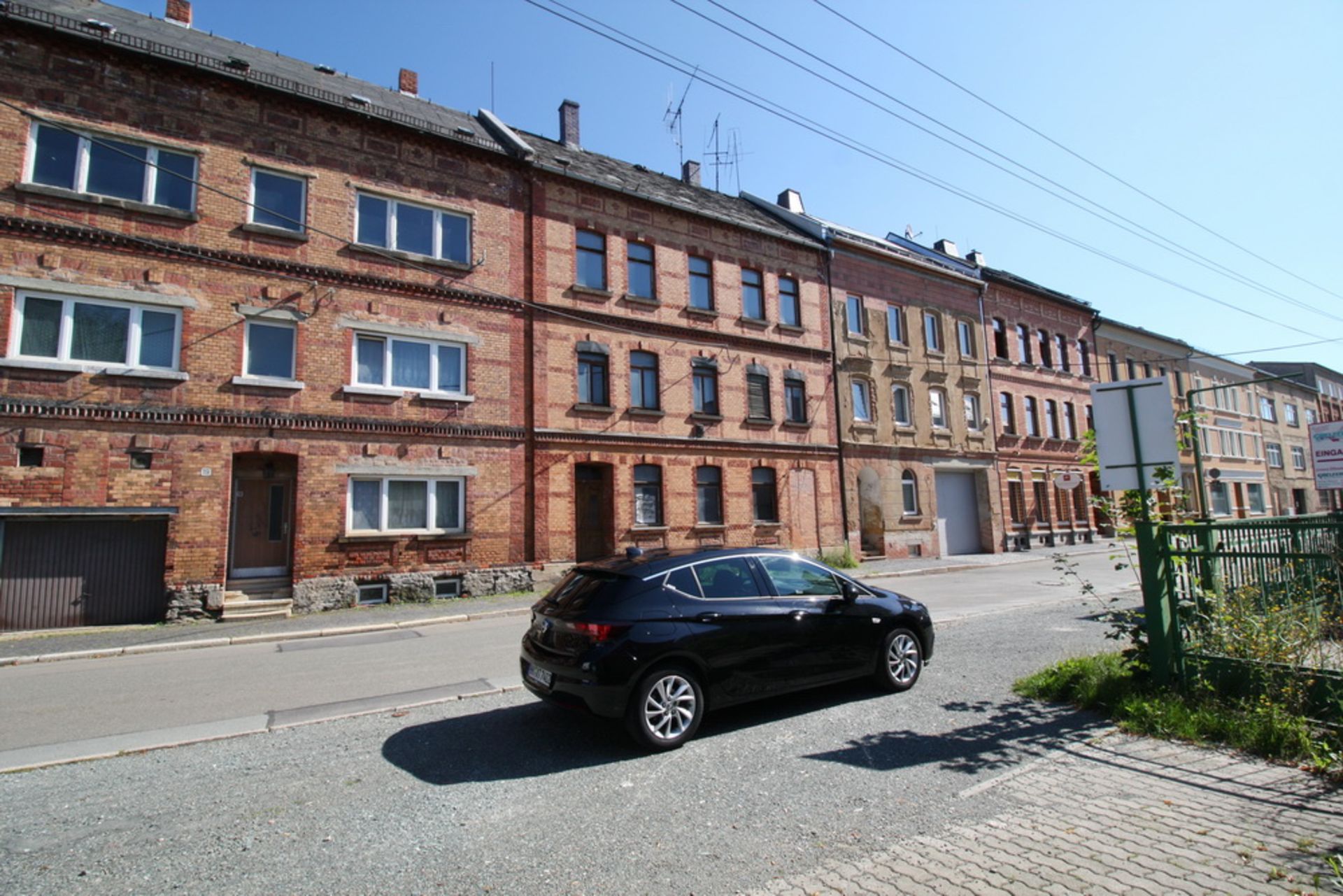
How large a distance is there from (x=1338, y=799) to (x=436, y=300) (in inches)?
653

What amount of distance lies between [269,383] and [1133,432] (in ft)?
49.0

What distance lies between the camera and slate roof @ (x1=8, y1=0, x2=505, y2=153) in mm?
13102

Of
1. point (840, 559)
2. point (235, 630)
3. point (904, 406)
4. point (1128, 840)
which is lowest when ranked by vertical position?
point (1128, 840)

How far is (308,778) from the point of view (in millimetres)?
4672

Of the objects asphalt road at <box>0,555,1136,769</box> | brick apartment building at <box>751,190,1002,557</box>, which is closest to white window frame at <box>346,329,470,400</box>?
asphalt road at <box>0,555,1136,769</box>

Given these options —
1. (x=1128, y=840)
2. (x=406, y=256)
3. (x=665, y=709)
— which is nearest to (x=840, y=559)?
(x=406, y=256)

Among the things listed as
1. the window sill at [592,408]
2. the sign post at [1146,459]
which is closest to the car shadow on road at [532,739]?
the sign post at [1146,459]

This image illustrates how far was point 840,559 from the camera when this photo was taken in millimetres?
20766

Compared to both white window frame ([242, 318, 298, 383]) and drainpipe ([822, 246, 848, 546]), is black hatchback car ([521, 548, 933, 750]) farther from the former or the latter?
drainpipe ([822, 246, 848, 546])

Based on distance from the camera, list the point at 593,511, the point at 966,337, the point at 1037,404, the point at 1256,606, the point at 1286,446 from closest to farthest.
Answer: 1. the point at 1256,606
2. the point at 593,511
3. the point at 966,337
4. the point at 1037,404
5. the point at 1286,446

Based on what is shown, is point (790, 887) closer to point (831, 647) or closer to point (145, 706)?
point (831, 647)

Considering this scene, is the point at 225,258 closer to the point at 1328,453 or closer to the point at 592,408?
the point at 592,408

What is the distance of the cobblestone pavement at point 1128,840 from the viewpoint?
10.2ft

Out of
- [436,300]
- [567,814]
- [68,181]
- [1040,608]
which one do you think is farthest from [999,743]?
[68,181]
